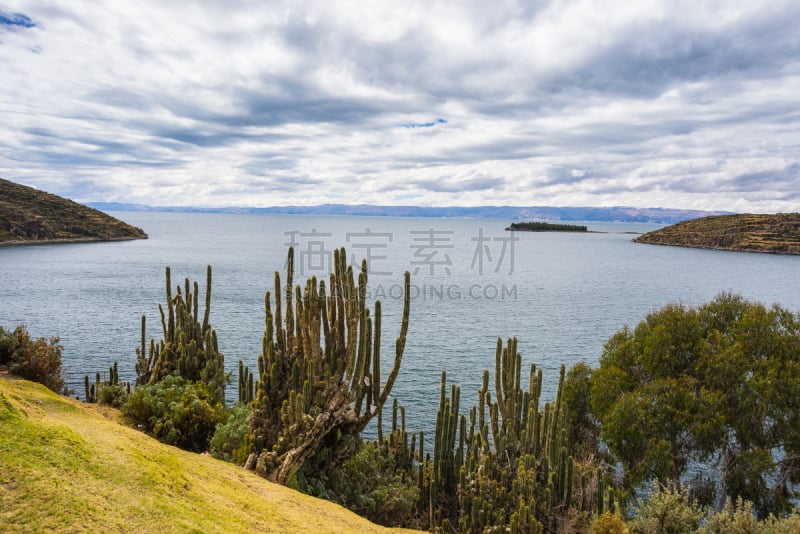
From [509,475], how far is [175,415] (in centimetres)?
928

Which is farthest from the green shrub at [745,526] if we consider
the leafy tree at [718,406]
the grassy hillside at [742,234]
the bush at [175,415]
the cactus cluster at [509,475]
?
the grassy hillside at [742,234]

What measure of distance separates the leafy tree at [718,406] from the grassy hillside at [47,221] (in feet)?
419

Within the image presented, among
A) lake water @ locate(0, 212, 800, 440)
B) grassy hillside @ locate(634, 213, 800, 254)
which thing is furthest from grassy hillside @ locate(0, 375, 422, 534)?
grassy hillside @ locate(634, 213, 800, 254)

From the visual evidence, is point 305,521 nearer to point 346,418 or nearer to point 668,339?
point 346,418

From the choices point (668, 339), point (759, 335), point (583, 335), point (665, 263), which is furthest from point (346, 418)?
point (665, 263)

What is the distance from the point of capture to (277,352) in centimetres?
1368

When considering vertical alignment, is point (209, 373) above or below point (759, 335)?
below

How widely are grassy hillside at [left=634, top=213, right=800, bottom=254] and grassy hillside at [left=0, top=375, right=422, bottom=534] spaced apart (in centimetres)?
16458

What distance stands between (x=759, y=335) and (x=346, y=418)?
15.9m

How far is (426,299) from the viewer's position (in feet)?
184

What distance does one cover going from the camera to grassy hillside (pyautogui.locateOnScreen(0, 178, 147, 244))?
116m

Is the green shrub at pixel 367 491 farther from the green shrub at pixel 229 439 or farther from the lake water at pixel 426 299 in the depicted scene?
the lake water at pixel 426 299

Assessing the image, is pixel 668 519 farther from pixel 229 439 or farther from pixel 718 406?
pixel 229 439

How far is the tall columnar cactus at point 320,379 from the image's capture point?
41.1ft
